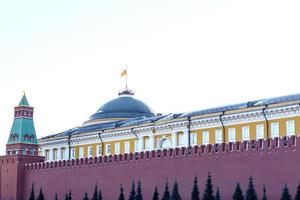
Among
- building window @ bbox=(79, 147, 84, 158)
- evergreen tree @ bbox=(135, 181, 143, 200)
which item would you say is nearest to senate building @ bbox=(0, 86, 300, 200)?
building window @ bbox=(79, 147, 84, 158)

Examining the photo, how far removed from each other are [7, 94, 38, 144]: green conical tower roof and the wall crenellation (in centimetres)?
518

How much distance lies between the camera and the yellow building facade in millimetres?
35594

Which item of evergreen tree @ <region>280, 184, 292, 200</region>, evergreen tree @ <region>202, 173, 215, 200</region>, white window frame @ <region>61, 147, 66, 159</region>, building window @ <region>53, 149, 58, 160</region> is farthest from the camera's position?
building window @ <region>53, 149, 58, 160</region>

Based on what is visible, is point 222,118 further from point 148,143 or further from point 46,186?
point 46,186

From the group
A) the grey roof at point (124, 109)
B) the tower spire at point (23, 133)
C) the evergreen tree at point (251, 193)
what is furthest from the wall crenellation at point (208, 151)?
the grey roof at point (124, 109)

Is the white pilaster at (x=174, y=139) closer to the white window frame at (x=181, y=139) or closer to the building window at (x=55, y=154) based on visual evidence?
the white window frame at (x=181, y=139)

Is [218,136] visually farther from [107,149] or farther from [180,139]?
[107,149]

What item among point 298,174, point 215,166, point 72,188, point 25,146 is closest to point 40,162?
point 25,146

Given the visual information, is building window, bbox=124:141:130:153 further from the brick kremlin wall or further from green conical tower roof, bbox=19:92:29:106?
green conical tower roof, bbox=19:92:29:106

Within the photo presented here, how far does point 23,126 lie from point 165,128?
11.0 metres

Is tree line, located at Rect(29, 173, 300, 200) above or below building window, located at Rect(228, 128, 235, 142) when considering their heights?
below

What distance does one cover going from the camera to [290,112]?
34.7m

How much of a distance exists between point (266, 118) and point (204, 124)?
412 centimetres

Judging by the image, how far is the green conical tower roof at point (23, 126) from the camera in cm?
4744
